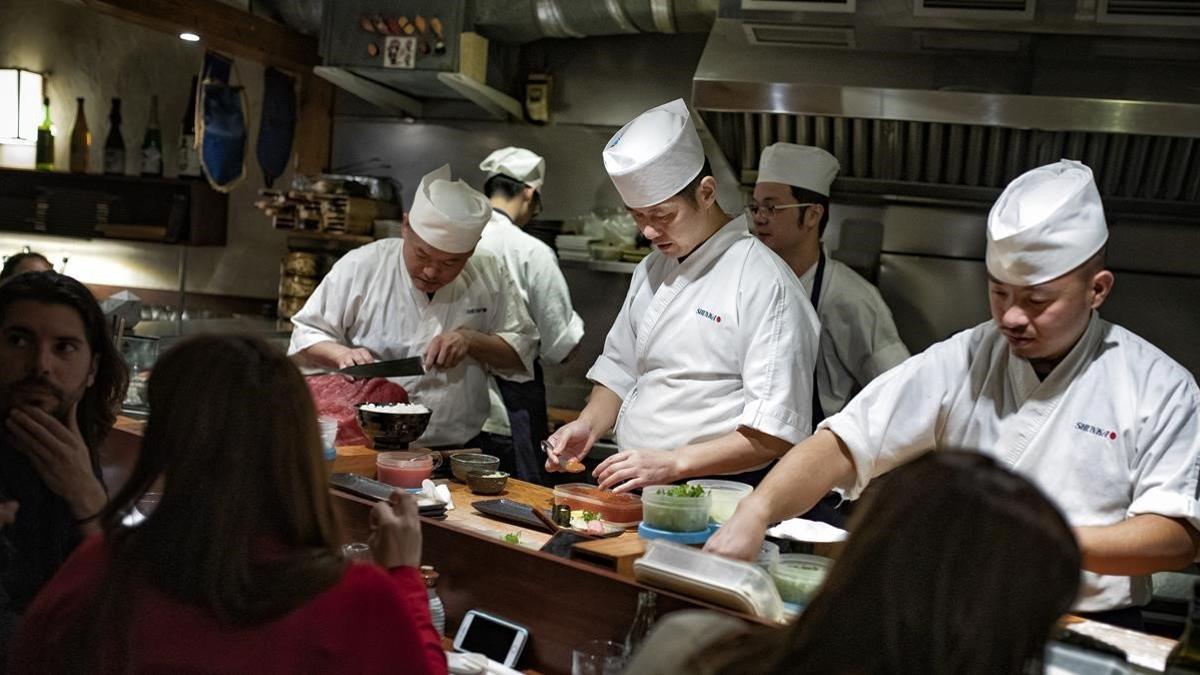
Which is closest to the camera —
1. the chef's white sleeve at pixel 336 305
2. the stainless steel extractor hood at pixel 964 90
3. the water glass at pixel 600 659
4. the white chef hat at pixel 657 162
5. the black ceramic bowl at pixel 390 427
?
the water glass at pixel 600 659

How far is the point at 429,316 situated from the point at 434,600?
170 centimetres

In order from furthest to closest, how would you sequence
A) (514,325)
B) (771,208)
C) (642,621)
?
(771,208) → (514,325) → (642,621)

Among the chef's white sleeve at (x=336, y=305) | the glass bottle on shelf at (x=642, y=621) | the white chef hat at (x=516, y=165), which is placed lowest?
the glass bottle on shelf at (x=642, y=621)

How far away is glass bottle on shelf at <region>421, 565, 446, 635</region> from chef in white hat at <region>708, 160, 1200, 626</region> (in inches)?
22.6

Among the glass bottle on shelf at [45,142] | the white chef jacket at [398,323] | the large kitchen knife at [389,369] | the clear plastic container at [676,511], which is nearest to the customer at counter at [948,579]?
the clear plastic container at [676,511]

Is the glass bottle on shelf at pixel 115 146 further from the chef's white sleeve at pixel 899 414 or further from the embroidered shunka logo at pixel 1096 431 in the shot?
the embroidered shunka logo at pixel 1096 431

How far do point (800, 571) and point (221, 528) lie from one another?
103 cm

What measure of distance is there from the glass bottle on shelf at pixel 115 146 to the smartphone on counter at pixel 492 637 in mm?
5716

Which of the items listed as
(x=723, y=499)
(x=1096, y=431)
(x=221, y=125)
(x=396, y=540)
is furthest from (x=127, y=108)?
(x=1096, y=431)

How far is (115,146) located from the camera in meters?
7.20

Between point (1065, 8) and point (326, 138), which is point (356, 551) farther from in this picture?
point (326, 138)

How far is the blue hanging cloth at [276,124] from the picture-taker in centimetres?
629

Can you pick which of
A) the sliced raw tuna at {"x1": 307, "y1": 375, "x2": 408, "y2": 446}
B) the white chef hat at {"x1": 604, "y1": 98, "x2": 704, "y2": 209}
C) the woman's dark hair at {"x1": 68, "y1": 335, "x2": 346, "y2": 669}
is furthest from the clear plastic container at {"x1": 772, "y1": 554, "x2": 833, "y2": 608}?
the sliced raw tuna at {"x1": 307, "y1": 375, "x2": 408, "y2": 446}

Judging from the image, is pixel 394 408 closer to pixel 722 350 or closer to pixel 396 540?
pixel 722 350
